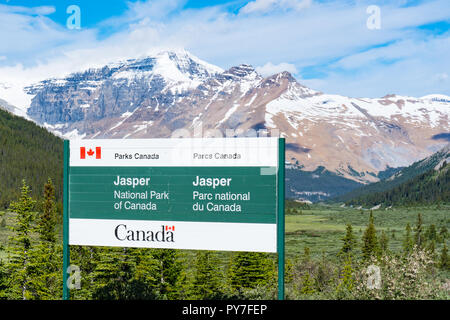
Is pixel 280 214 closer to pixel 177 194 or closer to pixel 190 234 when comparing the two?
pixel 190 234

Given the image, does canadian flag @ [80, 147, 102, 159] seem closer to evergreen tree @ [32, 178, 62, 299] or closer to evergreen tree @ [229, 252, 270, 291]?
evergreen tree @ [32, 178, 62, 299]

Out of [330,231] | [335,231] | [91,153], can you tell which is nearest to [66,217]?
[91,153]

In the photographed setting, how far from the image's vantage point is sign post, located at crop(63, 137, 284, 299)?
40.1 ft

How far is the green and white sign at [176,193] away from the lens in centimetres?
1225

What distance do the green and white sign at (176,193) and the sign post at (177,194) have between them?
3cm

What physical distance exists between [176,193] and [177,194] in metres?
0.04

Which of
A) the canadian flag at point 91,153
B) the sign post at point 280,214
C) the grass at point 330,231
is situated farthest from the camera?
the grass at point 330,231

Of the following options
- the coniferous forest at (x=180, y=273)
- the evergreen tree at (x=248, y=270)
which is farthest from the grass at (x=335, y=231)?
the evergreen tree at (x=248, y=270)

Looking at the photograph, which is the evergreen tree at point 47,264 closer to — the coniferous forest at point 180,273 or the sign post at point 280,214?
the coniferous forest at point 180,273

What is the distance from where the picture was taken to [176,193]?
13.0 meters

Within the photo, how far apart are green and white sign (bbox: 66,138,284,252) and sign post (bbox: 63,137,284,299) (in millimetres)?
27

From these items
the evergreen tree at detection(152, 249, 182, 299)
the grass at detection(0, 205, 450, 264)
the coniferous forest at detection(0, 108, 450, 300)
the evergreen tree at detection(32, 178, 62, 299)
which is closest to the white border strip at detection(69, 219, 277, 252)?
the coniferous forest at detection(0, 108, 450, 300)
